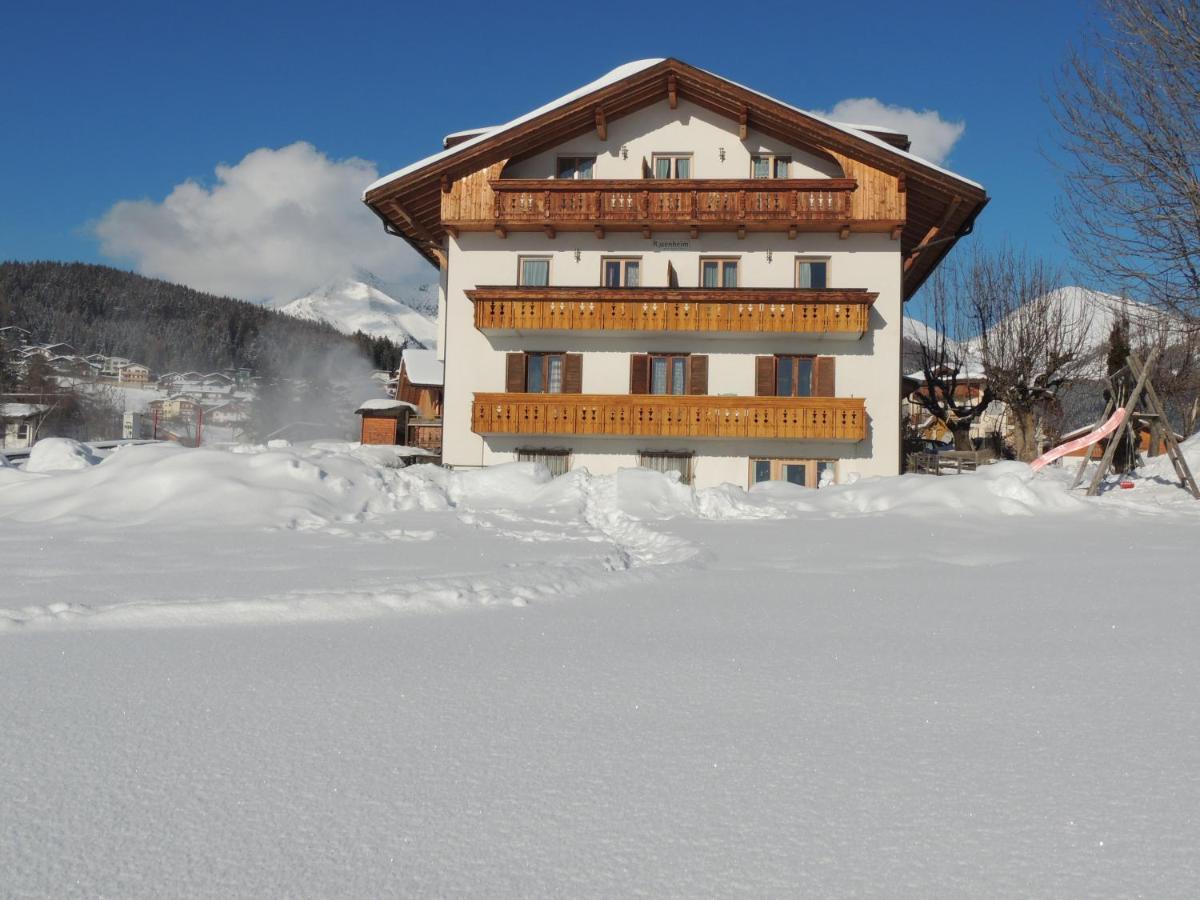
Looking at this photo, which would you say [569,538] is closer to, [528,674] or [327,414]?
[528,674]

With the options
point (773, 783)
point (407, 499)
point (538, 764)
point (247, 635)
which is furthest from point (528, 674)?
point (407, 499)

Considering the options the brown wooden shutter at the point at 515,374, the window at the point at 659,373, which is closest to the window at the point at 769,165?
the window at the point at 659,373

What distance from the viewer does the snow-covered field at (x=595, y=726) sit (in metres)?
2.29

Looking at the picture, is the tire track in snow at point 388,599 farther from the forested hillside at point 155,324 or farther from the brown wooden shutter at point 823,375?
the forested hillside at point 155,324

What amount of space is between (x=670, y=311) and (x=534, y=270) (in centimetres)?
405

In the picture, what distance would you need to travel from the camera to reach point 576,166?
22188mm

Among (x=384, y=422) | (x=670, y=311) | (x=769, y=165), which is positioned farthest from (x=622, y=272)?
(x=384, y=422)

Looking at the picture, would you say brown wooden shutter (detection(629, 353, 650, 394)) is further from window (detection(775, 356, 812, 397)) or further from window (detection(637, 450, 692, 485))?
window (detection(775, 356, 812, 397))

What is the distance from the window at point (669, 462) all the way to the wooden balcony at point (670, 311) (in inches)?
125

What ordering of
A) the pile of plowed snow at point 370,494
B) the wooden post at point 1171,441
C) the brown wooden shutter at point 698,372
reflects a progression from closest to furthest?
the pile of plowed snow at point 370,494
the wooden post at point 1171,441
the brown wooden shutter at point 698,372

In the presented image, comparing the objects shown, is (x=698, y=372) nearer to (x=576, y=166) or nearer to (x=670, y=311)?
(x=670, y=311)

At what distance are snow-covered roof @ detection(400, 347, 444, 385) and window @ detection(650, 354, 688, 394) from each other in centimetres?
1718

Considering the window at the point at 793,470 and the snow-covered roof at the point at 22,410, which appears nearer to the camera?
the window at the point at 793,470

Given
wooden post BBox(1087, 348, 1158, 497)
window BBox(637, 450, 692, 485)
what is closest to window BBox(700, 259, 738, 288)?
window BBox(637, 450, 692, 485)
